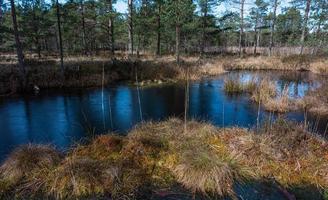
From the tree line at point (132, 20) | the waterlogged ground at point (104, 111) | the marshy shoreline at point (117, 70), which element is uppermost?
the tree line at point (132, 20)

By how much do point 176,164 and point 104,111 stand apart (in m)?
7.06

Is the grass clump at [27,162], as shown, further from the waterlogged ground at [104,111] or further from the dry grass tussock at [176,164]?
the waterlogged ground at [104,111]

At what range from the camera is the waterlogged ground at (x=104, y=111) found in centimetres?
891

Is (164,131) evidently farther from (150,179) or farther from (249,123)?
(249,123)

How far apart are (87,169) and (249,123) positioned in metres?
6.65

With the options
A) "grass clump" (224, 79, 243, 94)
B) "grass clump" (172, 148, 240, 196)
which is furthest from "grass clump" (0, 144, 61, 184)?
"grass clump" (224, 79, 243, 94)

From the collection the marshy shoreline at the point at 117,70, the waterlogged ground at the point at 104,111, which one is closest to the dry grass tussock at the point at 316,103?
the waterlogged ground at the point at 104,111

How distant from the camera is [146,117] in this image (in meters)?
10.6

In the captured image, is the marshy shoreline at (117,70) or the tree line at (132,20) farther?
the tree line at (132,20)

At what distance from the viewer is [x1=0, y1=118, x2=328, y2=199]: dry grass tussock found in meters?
4.55

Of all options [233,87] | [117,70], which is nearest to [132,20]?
[117,70]

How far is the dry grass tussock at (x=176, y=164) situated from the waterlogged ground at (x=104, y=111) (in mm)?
1541

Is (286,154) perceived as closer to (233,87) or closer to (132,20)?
(233,87)

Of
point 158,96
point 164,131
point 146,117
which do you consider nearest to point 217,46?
point 158,96
